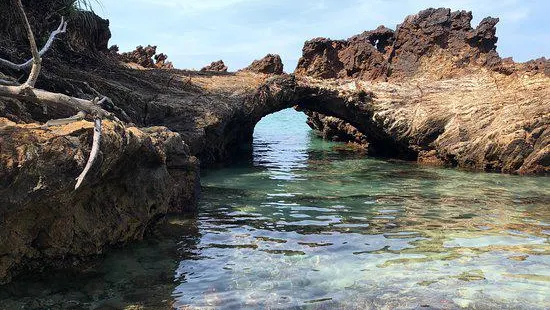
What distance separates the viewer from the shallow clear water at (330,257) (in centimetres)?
451

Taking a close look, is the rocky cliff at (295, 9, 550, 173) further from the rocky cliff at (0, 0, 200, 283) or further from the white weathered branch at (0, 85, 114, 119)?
the white weathered branch at (0, 85, 114, 119)

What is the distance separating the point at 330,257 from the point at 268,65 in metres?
15.4

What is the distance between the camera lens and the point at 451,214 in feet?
27.2

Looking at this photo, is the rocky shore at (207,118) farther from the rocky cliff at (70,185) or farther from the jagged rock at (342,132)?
the jagged rock at (342,132)

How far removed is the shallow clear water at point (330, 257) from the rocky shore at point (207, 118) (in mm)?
520

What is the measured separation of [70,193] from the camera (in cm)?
448

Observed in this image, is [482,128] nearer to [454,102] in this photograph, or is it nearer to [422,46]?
[454,102]

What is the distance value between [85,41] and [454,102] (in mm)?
10729

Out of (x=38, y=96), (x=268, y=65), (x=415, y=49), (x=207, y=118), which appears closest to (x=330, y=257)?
(x=38, y=96)

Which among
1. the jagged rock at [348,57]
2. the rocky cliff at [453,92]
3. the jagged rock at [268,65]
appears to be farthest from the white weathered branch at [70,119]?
the jagged rock at [268,65]

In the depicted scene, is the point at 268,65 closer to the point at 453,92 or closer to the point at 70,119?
the point at 453,92

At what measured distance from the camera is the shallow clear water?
178 inches

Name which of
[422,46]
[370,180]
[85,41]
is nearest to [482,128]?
[370,180]

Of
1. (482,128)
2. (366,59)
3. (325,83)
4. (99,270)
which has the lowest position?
(99,270)
